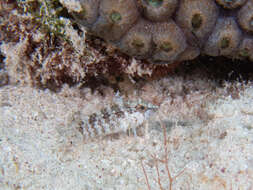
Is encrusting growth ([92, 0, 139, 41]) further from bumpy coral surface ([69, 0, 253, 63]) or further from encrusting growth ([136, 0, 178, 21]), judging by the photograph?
encrusting growth ([136, 0, 178, 21])

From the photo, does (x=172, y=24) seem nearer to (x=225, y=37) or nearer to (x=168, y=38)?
(x=168, y=38)

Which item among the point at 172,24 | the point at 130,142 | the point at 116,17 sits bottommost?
the point at 130,142

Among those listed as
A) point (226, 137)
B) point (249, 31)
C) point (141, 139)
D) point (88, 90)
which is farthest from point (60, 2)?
point (226, 137)

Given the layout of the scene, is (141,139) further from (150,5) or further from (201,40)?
(150,5)

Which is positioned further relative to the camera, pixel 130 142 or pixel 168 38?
pixel 130 142

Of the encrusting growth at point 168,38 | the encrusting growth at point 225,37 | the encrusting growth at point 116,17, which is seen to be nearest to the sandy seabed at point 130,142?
the encrusting growth at point 225,37

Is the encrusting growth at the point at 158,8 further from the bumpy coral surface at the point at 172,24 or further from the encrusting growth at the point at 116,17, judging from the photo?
the encrusting growth at the point at 116,17

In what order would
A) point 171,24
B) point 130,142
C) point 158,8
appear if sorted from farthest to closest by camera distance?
point 130,142 → point 171,24 → point 158,8

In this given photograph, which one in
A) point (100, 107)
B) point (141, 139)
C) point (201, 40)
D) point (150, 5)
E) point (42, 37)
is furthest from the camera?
point (100, 107)

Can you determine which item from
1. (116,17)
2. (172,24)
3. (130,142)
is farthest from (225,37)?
(130,142)
